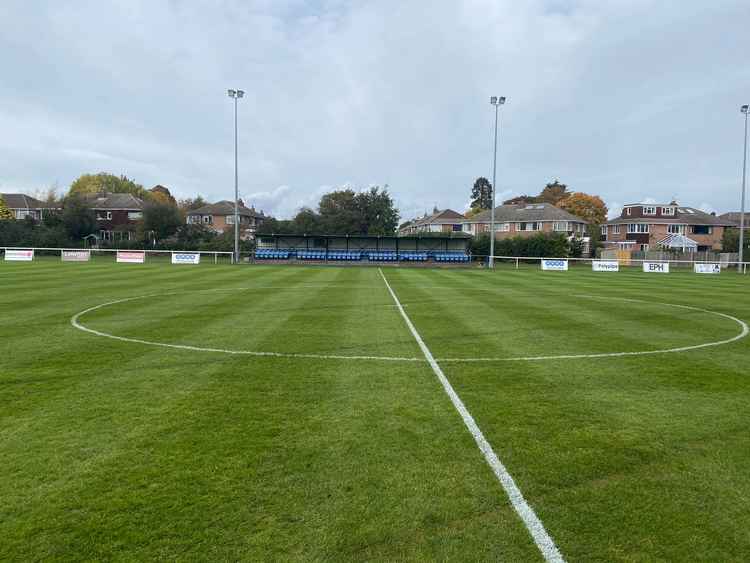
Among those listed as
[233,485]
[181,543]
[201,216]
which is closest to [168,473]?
[233,485]

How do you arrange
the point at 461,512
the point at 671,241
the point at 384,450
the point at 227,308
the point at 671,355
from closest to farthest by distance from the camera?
the point at 461,512, the point at 384,450, the point at 671,355, the point at 227,308, the point at 671,241

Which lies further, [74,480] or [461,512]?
[74,480]

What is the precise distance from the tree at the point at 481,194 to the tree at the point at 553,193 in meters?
27.5

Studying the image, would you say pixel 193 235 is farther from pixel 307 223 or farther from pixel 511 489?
pixel 511 489

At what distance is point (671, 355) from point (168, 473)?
898 centimetres

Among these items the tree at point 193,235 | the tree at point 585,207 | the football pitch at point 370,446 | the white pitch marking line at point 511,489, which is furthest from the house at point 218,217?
the white pitch marking line at point 511,489

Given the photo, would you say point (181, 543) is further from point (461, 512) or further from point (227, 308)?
point (227, 308)

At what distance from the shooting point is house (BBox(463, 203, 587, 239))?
78375 millimetres

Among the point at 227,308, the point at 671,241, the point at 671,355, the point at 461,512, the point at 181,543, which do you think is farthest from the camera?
the point at 671,241

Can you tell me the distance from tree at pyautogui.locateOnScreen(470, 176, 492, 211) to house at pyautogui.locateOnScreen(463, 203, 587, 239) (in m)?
59.5

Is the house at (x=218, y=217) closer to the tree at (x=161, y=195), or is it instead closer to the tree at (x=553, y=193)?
the tree at (x=161, y=195)

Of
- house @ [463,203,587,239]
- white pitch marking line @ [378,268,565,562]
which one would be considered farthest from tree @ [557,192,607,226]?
white pitch marking line @ [378,268,565,562]

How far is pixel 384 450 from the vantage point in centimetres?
502

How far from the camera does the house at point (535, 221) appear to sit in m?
78.4
